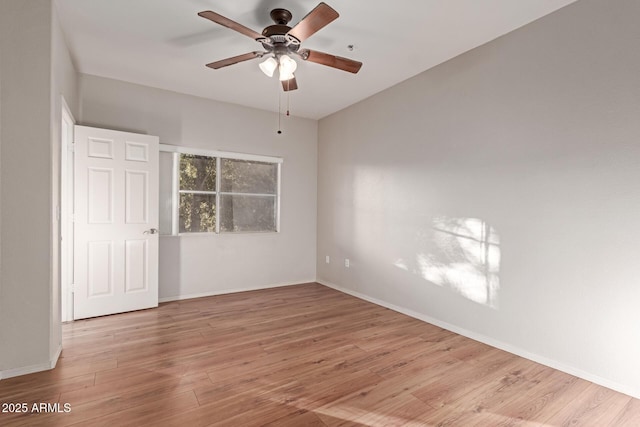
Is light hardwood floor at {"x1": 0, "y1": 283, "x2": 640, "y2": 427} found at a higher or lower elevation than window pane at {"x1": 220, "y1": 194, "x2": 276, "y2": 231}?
lower

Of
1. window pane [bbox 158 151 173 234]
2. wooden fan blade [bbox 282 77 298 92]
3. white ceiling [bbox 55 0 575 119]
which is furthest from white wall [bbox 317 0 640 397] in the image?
window pane [bbox 158 151 173 234]

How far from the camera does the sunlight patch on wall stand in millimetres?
2916

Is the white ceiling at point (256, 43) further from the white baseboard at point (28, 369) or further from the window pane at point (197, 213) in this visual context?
the white baseboard at point (28, 369)

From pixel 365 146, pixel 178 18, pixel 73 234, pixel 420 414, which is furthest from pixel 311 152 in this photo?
pixel 420 414

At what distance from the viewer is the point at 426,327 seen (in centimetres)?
334

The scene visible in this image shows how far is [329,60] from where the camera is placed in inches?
102

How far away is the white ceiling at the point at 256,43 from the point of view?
8.11ft

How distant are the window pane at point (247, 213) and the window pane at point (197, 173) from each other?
0.95ft

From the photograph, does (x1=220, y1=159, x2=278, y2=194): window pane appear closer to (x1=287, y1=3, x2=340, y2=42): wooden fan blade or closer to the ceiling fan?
the ceiling fan

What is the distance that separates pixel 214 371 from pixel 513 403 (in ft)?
6.79

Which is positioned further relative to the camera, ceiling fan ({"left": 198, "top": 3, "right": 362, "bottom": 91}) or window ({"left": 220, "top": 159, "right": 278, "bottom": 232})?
window ({"left": 220, "top": 159, "right": 278, "bottom": 232})

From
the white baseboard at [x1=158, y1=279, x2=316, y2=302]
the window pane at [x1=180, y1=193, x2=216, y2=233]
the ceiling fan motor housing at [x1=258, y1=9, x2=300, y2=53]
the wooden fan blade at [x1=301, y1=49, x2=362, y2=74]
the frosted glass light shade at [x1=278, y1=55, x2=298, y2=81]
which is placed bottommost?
the white baseboard at [x1=158, y1=279, x2=316, y2=302]

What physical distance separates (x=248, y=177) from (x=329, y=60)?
8.51 ft

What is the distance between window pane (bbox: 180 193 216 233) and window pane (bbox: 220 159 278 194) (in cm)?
29
